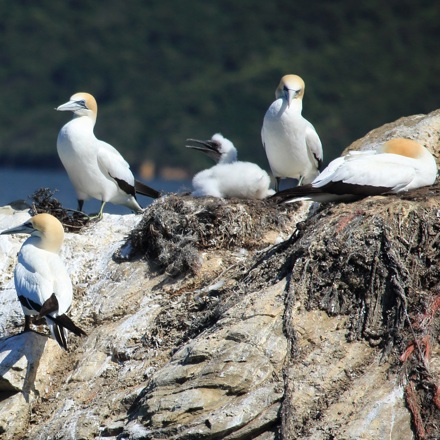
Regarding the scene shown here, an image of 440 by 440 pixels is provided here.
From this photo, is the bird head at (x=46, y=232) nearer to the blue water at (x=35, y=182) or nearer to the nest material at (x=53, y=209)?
the nest material at (x=53, y=209)

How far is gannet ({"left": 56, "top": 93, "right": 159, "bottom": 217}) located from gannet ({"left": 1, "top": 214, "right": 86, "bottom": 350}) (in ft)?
6.40

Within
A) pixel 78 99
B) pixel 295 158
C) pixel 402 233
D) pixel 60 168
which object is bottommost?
pixel 402 233

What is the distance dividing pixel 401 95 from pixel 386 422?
55.7 metres

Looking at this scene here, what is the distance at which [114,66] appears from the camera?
2366 inches

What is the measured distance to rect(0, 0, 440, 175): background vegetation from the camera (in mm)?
54031

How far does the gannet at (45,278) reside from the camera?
8.02 metres

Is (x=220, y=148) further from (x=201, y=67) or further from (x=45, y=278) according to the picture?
(x=201, y=67)

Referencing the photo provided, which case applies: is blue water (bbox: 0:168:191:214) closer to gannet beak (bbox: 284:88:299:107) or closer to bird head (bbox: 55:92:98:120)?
bird head (bbox: 55:92:98:120)

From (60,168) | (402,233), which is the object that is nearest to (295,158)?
(402,233)

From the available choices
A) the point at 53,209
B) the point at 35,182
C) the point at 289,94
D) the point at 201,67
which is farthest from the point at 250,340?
the point at 201,67

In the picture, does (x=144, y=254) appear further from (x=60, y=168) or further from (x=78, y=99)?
(x=60, y=168)

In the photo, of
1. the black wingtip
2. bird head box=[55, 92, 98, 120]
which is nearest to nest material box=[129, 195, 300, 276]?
the black wingtip

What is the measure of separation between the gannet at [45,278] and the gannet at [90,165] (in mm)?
1951

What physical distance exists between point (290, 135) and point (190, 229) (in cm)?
203
